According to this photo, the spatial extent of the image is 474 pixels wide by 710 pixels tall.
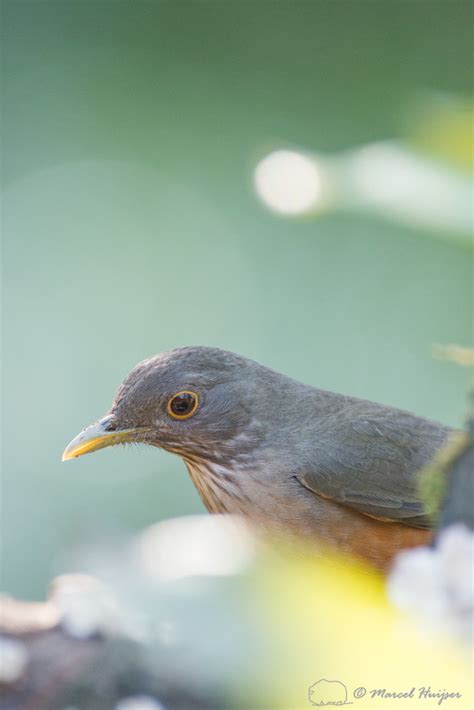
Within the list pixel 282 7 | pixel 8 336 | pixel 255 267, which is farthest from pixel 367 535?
pixel 282 7

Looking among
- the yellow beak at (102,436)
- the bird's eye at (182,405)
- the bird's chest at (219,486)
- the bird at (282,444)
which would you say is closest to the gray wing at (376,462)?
the bird at (282,444)

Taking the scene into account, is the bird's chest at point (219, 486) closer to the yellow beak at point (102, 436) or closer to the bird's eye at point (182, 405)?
the bird's eye at point (182, 405)

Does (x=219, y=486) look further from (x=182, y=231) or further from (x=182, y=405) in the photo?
(x=182, y=231)

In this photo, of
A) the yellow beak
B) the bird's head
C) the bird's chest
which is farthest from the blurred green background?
the yellow beak

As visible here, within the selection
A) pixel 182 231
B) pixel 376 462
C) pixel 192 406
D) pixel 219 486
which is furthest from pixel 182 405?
pixel 182 231

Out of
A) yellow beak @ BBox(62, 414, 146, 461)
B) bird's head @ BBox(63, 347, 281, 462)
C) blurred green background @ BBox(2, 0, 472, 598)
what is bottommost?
yellow beak @ BBox(62, 414, 146, 461)

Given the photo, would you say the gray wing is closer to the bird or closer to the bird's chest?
the bird

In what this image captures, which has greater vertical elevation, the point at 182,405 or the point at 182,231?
the point at 182,231
